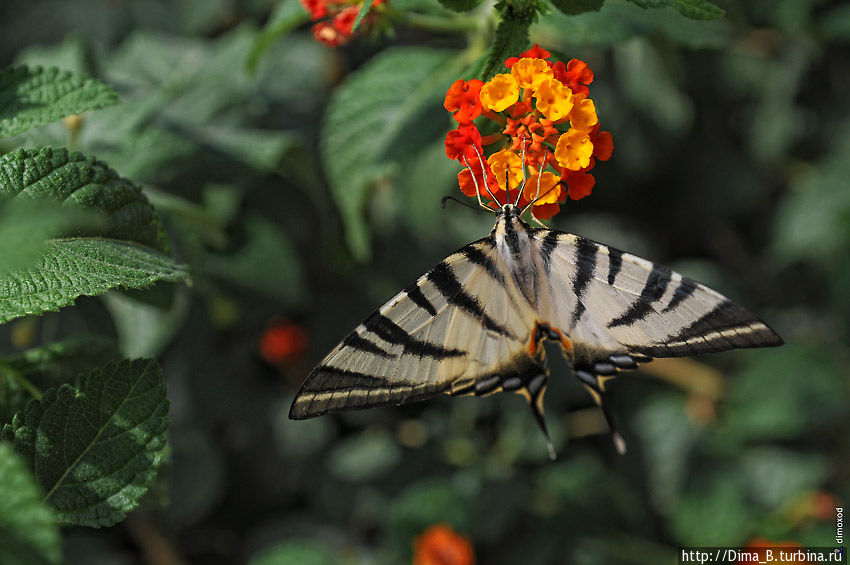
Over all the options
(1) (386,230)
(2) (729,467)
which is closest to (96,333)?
(1) (386,230)

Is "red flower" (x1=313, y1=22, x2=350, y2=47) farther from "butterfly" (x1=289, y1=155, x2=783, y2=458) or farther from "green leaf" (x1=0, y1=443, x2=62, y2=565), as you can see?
"green leaf" (x1=0, y1=443, x2=62, y2=565)

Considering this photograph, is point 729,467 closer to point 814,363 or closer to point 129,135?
point 814,363

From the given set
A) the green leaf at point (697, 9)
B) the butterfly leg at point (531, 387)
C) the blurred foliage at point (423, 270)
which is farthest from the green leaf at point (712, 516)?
the green leaf at point (697, 9)

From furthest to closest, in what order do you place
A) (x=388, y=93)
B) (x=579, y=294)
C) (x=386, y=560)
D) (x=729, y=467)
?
(x=729, y=467) < (x=386, y=560) < (x=388, y=93) < (x=579, y=294)

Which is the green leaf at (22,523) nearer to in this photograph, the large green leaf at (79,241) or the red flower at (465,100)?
the large green leaf at (79,241)

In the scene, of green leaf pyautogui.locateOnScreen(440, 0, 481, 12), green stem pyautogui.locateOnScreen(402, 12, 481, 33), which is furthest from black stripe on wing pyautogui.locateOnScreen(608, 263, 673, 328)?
green stem pyautogui.locateOnScreen(402, 12, 481, 33)

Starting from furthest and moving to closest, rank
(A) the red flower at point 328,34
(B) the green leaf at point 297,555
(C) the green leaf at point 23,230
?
(B) the green leaf at point 297,555, (A) the red flower at point 328,34, (C) the green leaf at point 23,230
